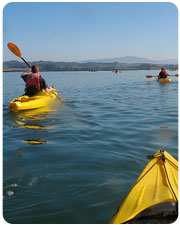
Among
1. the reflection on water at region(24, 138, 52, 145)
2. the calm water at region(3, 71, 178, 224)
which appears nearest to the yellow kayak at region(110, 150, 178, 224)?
the calm water at region(3, 71, 178, 224)

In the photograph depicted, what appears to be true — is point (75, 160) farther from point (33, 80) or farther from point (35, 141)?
point (33, 80)

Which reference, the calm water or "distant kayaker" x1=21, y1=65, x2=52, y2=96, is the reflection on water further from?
"distant kayaker" x1=21, y1=65, x2=52, y2=96

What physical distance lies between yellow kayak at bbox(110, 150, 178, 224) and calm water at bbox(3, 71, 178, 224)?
524 millimetres

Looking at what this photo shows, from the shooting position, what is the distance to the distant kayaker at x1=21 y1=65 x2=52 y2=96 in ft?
31.2

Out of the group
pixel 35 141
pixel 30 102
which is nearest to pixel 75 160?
pixel 35 141

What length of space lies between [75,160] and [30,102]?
17.2 feet

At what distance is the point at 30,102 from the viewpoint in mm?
9375

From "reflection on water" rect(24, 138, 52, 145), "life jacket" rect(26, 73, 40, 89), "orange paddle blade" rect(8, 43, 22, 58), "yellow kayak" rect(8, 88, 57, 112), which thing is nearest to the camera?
"reflection on water" rect(24, 138, 52, 145)

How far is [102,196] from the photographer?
3.50 m

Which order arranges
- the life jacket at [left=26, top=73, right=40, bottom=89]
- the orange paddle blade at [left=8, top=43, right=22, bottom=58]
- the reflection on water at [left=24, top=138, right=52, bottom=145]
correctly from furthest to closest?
the orange paddle blade at [left=8, top=43, right=22, bottom=58], the life jacket at [left=26, top=73, right=40, bottom=89], the reflection on water at [left=24, top=138, right=52, bottom=145]

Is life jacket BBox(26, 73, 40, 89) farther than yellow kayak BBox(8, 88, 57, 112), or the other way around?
life jacket BBox(26, 73, 40, 89)

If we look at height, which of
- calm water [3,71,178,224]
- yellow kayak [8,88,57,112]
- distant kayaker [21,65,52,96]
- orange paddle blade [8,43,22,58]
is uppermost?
orange paddle blade [8,43,22,58]

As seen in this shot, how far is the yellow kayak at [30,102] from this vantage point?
898cm

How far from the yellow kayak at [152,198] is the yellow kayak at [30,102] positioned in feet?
22.0
